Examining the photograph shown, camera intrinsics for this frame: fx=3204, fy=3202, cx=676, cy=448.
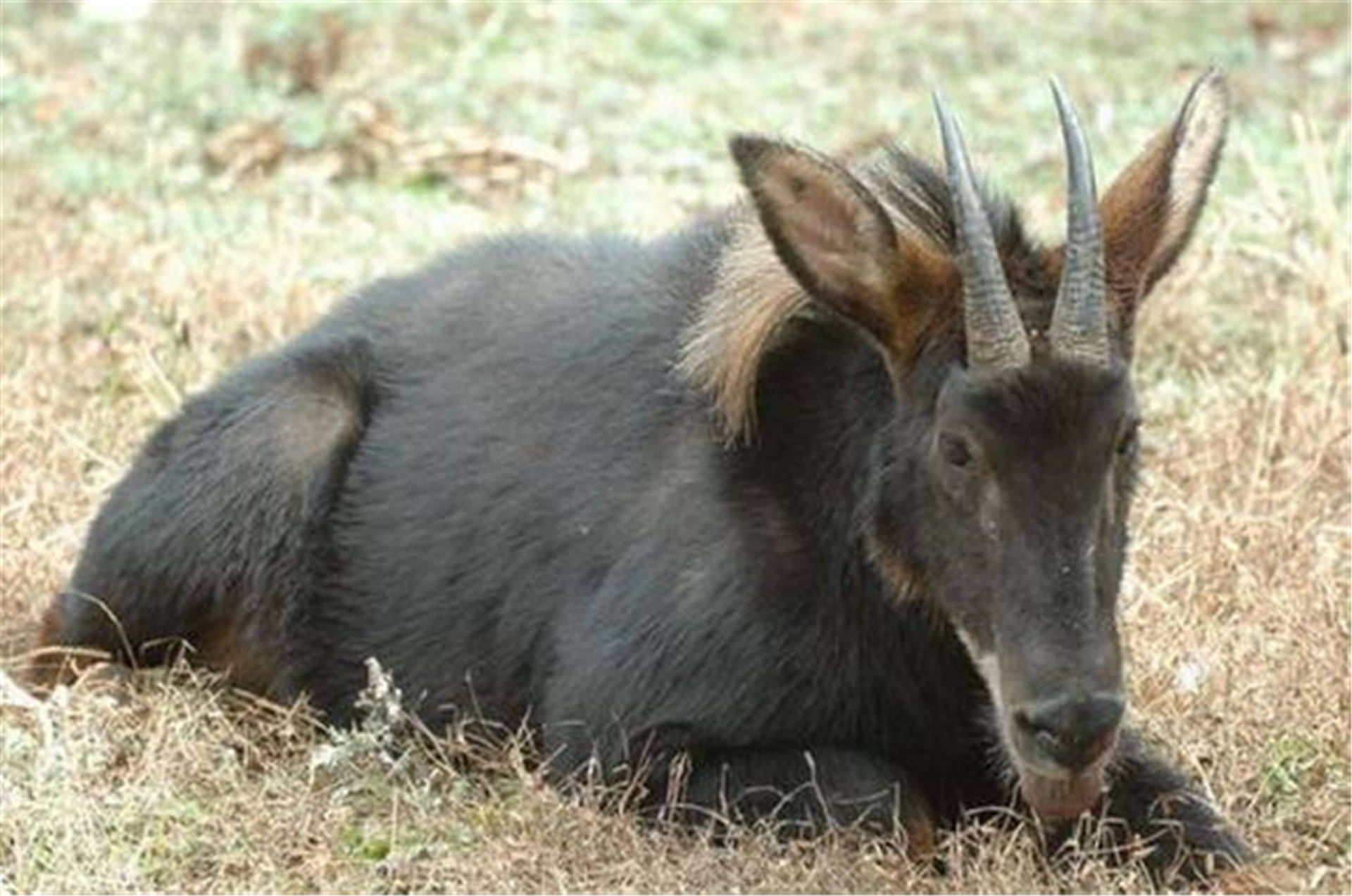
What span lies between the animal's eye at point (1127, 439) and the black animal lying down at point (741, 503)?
0.4 inches

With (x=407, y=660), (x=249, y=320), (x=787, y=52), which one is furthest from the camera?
(x=787, y=52)

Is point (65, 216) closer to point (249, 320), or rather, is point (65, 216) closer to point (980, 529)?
point (249, 320)

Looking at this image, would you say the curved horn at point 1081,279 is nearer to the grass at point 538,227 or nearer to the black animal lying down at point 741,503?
the black animal lying down at point 741,503

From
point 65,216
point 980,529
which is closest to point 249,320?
point 65,216

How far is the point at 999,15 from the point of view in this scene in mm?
15875

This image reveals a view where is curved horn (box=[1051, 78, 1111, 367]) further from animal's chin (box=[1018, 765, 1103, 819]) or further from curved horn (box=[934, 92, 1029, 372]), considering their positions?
animal's chin (box=[1018, 765, 1103, 819])

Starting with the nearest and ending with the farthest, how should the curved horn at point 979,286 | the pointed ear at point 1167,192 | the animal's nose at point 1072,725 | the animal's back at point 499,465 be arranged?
the animal's nose at point 1072,725 → the curved horn at point 979,286 → the pointed ear at point 1167,192 → the animal's back at point 499,465

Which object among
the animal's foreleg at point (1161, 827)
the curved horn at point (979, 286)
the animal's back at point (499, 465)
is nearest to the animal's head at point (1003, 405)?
the curved horn at point (979, 286)

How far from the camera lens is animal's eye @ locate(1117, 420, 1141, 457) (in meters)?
6.21

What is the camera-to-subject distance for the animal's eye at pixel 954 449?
6.20 m

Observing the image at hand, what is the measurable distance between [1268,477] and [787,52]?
6668 mm

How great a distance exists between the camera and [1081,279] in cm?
621

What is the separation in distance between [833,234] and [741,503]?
26.9 inches

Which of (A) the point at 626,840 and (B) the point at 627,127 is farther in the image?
(B) the point at 627,127
